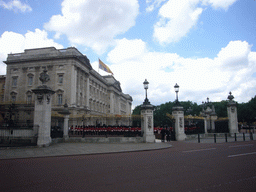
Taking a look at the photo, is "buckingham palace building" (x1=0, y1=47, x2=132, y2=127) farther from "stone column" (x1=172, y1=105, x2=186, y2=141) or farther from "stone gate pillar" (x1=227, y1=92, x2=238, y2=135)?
"stone gate pillar" (x1=227, y1=92, x2=238, y2=135)

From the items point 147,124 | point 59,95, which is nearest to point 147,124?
point 147,124

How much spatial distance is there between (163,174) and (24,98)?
49570mm

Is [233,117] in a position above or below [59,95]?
below

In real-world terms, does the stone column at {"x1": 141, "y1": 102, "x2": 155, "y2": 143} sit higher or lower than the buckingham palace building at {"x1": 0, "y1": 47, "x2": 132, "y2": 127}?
lower

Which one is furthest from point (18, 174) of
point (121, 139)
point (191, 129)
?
point (191, 129)

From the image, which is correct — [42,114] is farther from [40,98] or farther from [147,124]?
[147,124]

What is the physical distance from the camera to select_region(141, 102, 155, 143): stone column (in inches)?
734

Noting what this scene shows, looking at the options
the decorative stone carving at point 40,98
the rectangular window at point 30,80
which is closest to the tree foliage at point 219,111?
the rectangular window at point 30,80

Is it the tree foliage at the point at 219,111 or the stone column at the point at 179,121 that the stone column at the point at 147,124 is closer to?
the stone column at the point at 179,121

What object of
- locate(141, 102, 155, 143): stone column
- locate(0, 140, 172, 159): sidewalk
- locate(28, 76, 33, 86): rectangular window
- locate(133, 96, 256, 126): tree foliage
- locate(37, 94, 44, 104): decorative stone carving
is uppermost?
locate(28, 76, 33, 86): rectangular window

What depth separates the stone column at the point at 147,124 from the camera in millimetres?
18656

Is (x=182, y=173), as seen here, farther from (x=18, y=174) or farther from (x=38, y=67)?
(x=38, y=67)

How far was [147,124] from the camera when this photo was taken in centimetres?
1881

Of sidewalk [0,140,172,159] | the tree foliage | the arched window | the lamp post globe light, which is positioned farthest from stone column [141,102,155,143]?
the arched window
